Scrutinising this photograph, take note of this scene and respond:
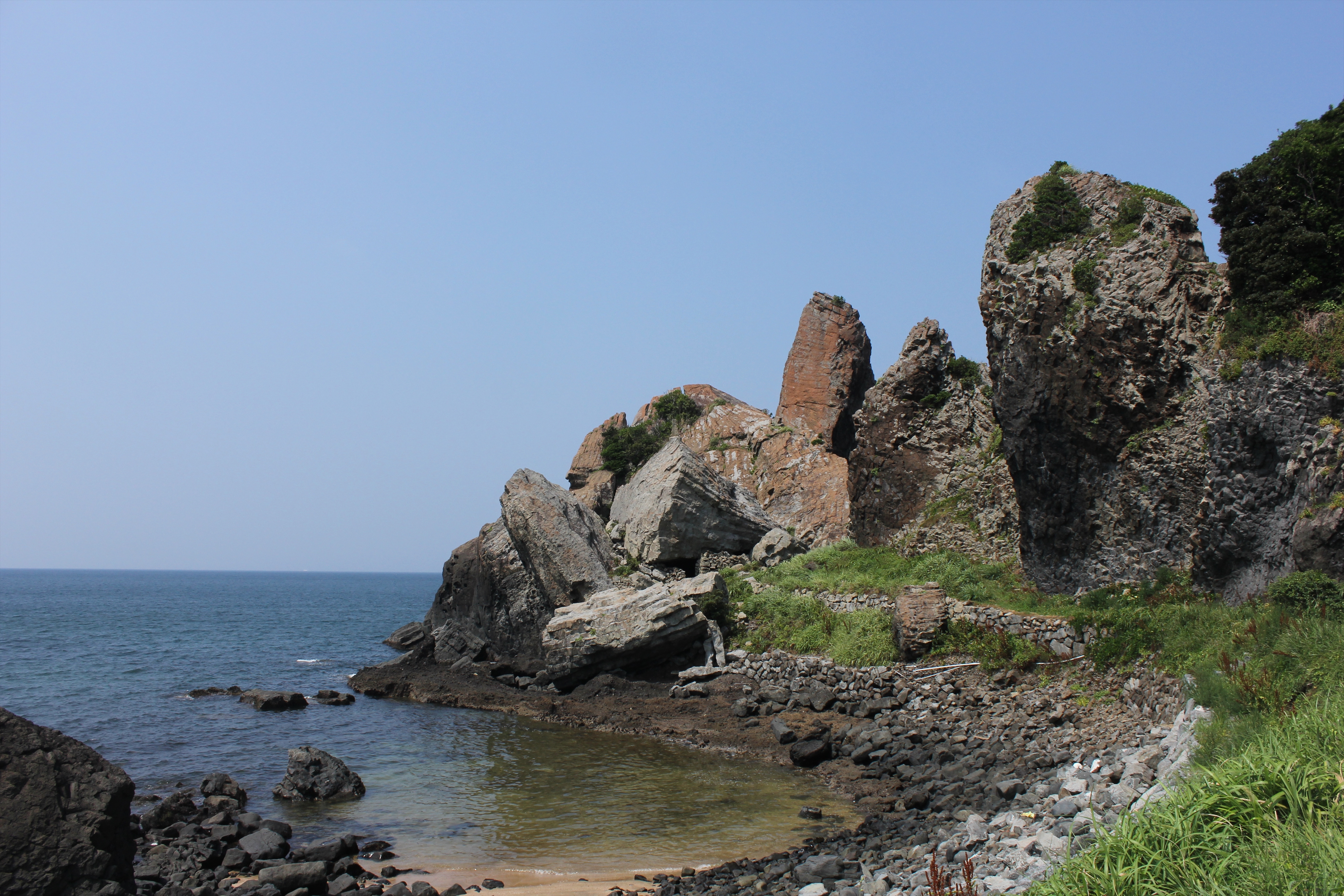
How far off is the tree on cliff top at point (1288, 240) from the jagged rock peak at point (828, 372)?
29.4 m

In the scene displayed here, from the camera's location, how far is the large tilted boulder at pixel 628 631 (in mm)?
24688

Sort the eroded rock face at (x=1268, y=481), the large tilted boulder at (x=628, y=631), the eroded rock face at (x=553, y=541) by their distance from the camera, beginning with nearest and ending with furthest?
the eroded rock face at (x=1268, y=481)
the large tilted boulder at (x=628, y=631)
the eroded rock face at (x=553, y=541)

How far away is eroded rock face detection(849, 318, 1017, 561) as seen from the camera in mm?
26359

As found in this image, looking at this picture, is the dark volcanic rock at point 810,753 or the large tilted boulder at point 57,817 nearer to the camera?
the large tilted boulder at point 57,817

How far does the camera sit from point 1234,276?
55.3 ft

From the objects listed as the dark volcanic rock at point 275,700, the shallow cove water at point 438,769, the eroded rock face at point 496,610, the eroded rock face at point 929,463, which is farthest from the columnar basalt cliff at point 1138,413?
the dark volcanic rock at point 275,700

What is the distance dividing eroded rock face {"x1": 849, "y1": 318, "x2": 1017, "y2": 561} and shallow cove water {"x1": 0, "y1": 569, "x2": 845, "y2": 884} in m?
12.6

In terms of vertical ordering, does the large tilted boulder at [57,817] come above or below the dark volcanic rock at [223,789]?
above

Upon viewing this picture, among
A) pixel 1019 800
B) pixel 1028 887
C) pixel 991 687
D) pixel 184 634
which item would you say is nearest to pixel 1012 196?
pixel 991 687

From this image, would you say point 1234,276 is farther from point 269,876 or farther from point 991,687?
point 269,876

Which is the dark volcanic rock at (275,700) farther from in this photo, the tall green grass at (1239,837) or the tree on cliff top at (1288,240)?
the tree on cliff top at (1288,240)

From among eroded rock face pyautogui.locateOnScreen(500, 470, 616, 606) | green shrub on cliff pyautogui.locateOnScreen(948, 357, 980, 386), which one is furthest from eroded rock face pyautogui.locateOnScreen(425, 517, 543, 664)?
green shrub on cliff pyautogui.locateOnScreen(948, 357, 980, 386)

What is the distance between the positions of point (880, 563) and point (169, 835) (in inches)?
850

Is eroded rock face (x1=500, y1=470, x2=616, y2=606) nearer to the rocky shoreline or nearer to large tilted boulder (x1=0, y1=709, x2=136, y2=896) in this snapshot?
the rocky shoreline
